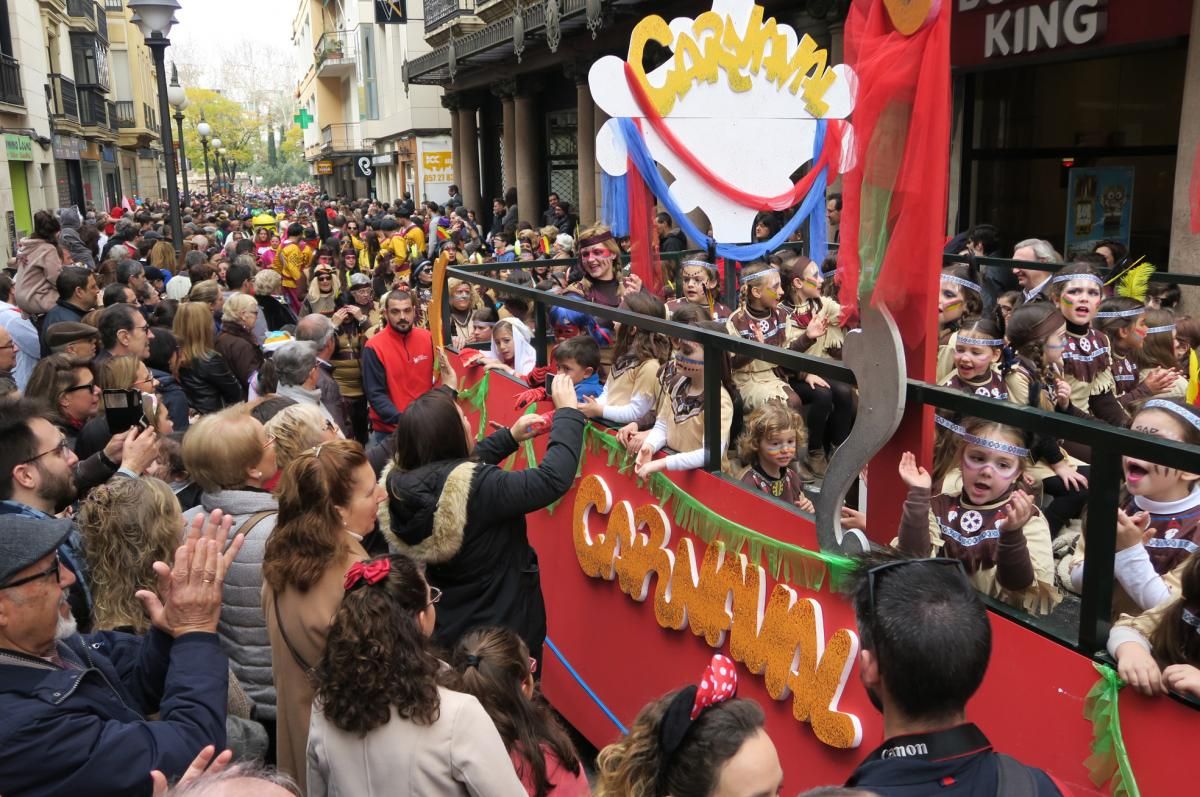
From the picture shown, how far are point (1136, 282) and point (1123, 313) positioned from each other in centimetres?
61

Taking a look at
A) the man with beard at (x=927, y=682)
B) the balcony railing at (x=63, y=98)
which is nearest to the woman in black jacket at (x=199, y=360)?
the man with beard at (x=927, y=682)

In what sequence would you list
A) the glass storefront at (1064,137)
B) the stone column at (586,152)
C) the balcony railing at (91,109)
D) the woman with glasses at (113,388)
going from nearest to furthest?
the woman with glasses at (113,388), the glass storefront at (1064,137), the stone column at (586,152), the balcony railing at (91,109)

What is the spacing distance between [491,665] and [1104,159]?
1174 centimetres

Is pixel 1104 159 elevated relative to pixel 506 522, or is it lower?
elevated

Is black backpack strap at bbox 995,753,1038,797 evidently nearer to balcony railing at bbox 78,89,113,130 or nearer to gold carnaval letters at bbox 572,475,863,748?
gold carnaval letters at bbox 572,475,863,748

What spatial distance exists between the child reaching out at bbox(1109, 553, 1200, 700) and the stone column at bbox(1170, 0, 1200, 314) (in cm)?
750

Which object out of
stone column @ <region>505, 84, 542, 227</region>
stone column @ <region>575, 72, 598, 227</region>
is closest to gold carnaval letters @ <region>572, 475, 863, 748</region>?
stone column @ <region>575, 72, 598, 227</region>

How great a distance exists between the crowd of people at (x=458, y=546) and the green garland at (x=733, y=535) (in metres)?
0.11

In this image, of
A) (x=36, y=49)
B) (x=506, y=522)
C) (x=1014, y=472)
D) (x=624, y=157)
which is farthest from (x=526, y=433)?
(x=36, y=49)

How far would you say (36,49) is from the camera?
1034 inches

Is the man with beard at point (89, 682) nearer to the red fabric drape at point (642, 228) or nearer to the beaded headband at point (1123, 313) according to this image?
the red fabric drape at point (642, 228)

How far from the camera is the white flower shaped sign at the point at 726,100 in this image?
597 cm

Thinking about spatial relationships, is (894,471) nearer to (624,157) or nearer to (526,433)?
(526,433)

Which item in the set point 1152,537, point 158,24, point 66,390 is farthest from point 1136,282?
point 158,24
